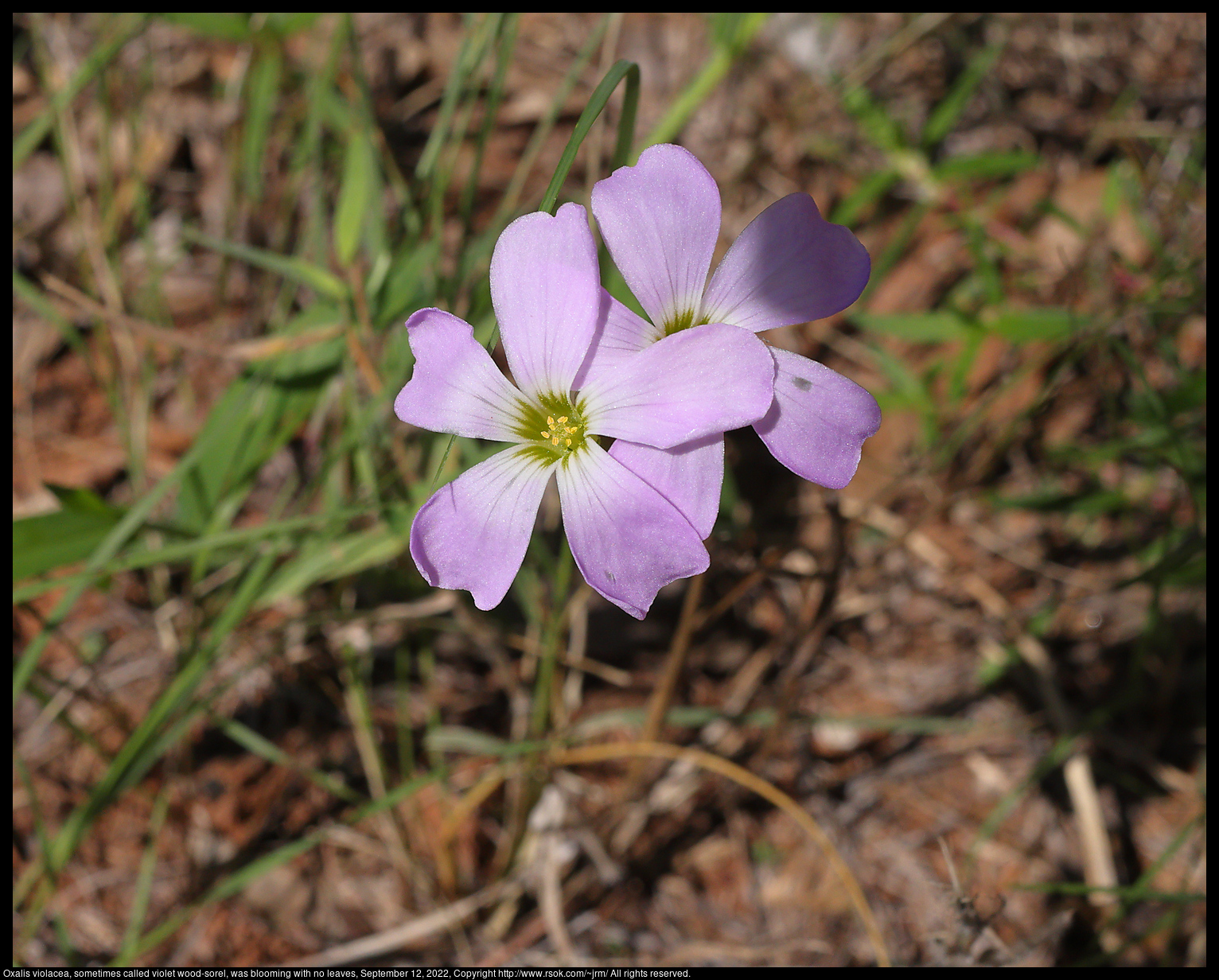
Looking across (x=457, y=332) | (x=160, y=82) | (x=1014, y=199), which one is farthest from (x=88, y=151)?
(x=1014, y=199)

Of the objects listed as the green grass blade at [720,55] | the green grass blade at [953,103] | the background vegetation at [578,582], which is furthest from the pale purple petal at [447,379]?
the green grass blade at [953,103]

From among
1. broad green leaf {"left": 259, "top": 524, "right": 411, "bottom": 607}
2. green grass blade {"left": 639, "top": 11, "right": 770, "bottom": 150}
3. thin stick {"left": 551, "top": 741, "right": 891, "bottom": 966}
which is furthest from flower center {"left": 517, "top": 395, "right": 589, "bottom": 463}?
green grass blade {"left": 639, "top": 11, "right": 770, "bottom": 150}

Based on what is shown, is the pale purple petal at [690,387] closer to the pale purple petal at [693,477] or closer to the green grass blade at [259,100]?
the pale purple petal at [693,477]

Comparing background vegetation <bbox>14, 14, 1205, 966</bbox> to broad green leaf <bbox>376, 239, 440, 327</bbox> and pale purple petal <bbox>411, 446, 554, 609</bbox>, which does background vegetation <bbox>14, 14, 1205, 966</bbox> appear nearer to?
broad green leaf <bbox>376, 239, 440, 327</bbox>

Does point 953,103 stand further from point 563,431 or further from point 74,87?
point 74,87

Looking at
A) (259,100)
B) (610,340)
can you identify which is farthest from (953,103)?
(259,100)

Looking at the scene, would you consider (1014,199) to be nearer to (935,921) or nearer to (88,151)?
(935,921)

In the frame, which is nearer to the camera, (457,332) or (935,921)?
(457,332)
